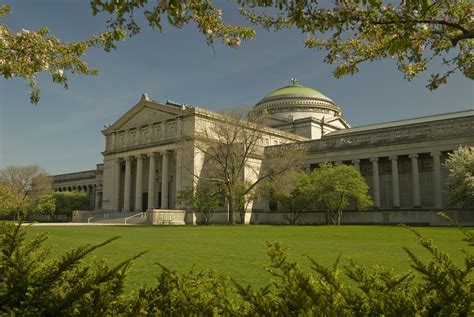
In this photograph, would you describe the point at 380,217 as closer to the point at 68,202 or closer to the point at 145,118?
the point at 145,118

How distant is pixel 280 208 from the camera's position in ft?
191

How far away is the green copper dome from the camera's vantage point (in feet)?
269

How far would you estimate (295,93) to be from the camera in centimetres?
8281

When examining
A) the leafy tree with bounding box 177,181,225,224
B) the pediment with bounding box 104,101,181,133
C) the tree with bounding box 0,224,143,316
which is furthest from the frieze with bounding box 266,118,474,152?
the tree with bounding box 0,224,143,316

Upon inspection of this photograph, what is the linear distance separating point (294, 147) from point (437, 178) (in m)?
17.5

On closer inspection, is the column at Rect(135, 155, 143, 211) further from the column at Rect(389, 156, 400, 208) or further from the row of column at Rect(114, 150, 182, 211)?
the column at Rect(389, 156, 400, 208)

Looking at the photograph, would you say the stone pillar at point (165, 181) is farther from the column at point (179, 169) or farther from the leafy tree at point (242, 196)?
the leafy tree at point (242, 196)

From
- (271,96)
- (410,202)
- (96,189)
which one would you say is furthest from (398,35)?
(96,189)

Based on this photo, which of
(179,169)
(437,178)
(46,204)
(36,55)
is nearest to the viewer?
(36,55)

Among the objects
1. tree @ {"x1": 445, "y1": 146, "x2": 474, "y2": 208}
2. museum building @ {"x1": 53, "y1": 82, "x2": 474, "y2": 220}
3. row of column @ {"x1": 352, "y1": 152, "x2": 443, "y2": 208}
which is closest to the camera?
tree @ {"x1": 445, "y1": 146, "x2": 474, "y2": 208}

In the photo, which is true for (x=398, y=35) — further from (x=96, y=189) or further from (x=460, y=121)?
(x=96, y=189)

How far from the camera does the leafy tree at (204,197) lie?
48.9 meters

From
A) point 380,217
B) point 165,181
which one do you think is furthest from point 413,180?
point 165,181

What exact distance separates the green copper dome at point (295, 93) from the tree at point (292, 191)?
3568cm
